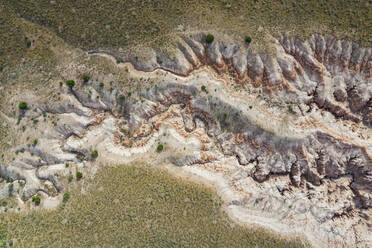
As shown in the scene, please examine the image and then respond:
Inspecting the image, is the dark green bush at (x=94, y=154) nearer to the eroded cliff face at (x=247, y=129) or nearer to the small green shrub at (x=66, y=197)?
the eroded cliff face at (x=247, y=129)

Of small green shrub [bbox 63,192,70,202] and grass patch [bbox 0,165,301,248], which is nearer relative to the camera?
grass patch [bbox 0,165,301,248]

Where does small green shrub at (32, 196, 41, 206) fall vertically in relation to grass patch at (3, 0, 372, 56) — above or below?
below

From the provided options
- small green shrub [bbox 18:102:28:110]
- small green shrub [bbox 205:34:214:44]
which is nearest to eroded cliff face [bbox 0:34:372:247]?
small green shrub [bbox 205:34:214:44]

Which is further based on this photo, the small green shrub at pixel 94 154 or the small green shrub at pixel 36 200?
the small green shrub at pixel 94 154

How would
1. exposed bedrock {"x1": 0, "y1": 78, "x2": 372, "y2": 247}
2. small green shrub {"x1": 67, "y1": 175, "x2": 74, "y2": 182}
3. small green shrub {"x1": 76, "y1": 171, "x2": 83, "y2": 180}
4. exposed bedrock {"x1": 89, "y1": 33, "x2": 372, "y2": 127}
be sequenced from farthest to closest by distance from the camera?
exposed bedrock {"x1": 89, "y1": 33, "x2": 372, "y2": 127}
exposed bedrock {"x1": 0, "y1": 78, "x2": 372, "y2": 247}
small green shrub {"x1": 67, "y1": 175, "x2": 74, "y2": 182}
small green shrub {"x1": 76, "y1": 171, "x2": 83, "y2": 180}

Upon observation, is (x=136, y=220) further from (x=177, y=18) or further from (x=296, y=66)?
(x=296, y=66)

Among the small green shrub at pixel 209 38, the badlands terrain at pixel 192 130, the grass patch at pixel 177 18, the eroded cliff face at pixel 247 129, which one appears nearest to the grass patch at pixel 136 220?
the badlands terrain at pixel 192 130

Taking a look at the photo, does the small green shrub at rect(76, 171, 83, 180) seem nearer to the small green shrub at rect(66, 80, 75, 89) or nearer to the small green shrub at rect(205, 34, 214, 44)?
the small green shrub at rect(66, 80, 75, 89)
